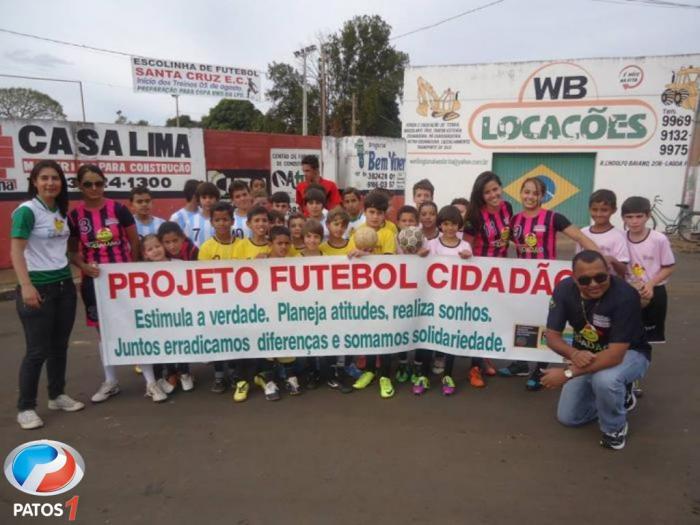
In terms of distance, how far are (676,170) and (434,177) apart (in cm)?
696

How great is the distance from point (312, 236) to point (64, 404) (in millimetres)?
2329

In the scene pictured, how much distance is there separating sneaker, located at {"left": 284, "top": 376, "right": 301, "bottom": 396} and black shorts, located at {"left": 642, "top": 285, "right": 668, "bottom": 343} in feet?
9.05

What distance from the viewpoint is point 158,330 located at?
388 cm

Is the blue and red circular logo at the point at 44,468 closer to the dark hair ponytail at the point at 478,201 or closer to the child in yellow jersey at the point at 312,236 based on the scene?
the child in yellow jersey at the point at 312,236

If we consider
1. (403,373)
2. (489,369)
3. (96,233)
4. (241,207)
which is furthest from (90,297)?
(489,369)

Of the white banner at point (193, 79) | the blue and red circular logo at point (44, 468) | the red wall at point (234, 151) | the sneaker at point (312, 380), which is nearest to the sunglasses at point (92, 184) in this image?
the blue and red circular logo at point (44, 468)

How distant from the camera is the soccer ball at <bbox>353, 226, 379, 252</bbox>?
3.79 m

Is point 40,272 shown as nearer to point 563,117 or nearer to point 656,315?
point 656,315

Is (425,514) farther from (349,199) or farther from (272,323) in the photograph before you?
(349,199)

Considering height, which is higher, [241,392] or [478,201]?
[478,201]

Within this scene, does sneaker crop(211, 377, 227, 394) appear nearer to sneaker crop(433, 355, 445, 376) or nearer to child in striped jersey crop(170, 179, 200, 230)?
child in striped jersey crop(170, 179, 200, 230)

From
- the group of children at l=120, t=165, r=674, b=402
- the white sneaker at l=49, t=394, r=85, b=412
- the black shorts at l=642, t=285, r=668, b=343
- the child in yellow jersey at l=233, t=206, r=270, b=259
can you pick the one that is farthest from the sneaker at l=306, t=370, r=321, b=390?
the black shorts at l=642, t=285, r=668, b=343

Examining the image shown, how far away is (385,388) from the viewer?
3891 millimetres

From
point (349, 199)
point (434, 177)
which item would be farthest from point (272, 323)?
point (434, 177)
